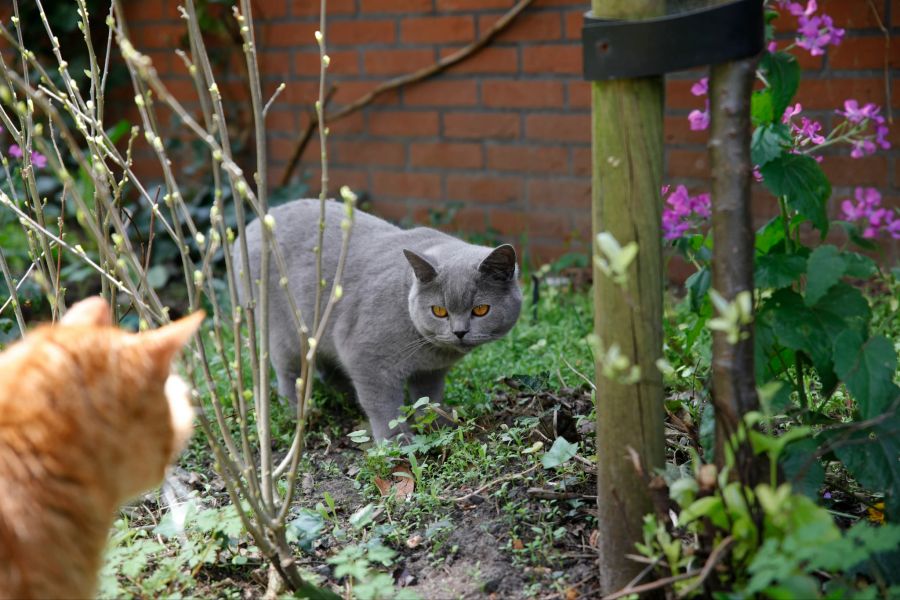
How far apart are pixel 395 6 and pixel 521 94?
3.07 feet

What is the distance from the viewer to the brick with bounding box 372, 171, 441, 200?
216 inches

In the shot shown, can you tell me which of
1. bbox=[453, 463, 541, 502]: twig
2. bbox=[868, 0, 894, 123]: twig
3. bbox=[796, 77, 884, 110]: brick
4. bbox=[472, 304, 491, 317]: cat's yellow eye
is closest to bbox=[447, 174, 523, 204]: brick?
bbox=[796, 77, 884, 110]: brick

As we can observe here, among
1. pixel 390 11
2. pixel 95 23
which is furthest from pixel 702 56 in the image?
pixel 95 23

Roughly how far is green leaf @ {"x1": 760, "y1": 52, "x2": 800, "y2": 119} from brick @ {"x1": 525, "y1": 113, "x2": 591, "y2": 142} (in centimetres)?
304

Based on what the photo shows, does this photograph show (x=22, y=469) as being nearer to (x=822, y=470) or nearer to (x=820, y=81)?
(x=822, y=470)

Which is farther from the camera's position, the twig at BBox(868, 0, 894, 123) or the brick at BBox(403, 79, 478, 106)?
the brick at BBox(403, 79, 478, 106)

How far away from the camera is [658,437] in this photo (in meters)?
1.82

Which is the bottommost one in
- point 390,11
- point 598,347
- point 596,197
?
point 598,347

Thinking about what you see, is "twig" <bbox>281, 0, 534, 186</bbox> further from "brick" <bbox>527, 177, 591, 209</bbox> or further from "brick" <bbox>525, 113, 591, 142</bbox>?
"brick" <bbox>527, 177, 591, 209</bbox>

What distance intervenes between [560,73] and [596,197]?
133 inches

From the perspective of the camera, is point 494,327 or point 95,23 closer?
point 494,327

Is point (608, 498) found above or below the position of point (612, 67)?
below

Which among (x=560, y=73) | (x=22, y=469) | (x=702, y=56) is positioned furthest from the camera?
(x=560, y=73)

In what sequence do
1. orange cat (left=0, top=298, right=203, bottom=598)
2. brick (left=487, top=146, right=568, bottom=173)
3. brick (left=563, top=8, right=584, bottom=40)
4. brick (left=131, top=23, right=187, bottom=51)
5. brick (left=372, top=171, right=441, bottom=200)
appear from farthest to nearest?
brick (left=131, top=23, right=187, bottom=51) → brick (left=372, top=171, right=441, bottom=200) → brick (left=487, top=146, right=568, bottom=173) → brick (left=563, top=8, right=584, bottom=40) → orange cat (left=0, top=298, right=203, bottom=598)
